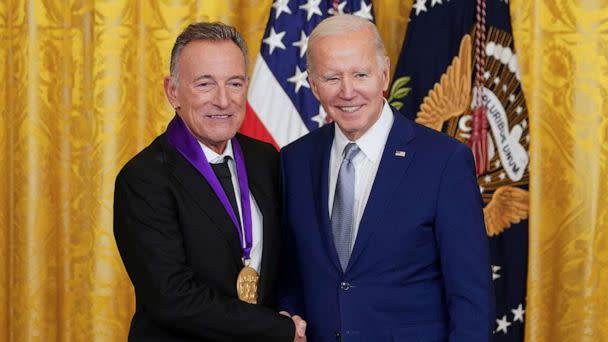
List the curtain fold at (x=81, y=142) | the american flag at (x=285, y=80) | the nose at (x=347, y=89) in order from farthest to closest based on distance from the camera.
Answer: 1. the curtain fold at (x=81, y=142)
2. the american flag at (x=285, y=80)
3. the nose at (x=347, y=89)

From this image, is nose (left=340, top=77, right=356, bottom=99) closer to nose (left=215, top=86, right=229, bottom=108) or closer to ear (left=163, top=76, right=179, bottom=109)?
nose (left=215, top=86, right=229, bottom=108)

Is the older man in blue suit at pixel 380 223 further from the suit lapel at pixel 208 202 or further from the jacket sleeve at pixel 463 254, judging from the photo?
the suit lapel at pixel 208 202

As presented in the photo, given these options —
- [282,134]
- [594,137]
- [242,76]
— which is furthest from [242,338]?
[594,137]

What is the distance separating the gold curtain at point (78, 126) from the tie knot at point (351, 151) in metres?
1.97

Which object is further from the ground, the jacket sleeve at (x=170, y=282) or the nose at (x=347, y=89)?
the nose at (x=347, y=89)

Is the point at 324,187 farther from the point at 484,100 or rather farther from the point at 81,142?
the point at 81,142

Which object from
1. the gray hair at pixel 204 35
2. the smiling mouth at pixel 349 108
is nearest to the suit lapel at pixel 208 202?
the gray hair at pixel 204 35

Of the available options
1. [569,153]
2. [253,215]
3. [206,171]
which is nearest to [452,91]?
[569,153]

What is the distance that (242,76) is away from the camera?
2504mm

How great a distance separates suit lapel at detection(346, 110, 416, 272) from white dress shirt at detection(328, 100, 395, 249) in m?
0.05

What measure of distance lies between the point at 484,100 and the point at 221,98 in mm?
1740

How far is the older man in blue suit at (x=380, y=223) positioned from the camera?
7.45 feet

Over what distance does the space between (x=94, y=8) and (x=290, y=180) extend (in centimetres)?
218

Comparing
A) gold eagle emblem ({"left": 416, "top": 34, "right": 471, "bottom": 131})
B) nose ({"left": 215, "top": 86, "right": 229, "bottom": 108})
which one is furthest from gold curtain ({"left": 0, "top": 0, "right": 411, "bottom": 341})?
nose ({"left": 215, "top": 86, "right": 229, "bottom": 108})
